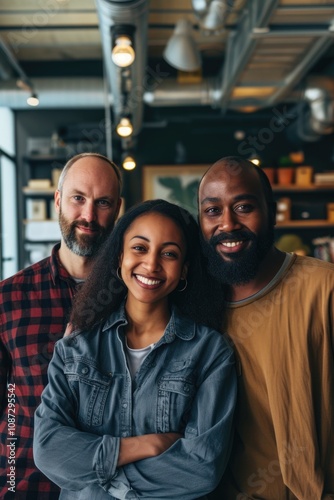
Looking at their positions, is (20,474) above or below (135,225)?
below

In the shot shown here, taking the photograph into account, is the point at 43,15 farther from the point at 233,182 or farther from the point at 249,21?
the point at 233,182

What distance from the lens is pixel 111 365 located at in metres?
1.48

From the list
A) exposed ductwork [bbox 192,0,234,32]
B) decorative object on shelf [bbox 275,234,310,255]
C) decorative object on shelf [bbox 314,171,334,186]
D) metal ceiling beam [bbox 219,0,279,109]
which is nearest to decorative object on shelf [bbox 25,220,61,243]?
metal ceiling beam [bbox 219,0,279,109]

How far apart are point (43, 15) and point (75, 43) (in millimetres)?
807

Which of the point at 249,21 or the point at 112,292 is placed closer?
the point at 112,292

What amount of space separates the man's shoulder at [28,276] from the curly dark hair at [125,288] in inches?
7.5

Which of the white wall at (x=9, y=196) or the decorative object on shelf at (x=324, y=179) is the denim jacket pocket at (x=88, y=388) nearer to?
the white wall at (x=9, y=196)

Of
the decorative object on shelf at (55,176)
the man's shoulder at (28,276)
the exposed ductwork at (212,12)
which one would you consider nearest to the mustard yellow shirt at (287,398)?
the man's shoulder at (28,276)

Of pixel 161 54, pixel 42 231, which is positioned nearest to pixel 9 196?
pixel 42 231

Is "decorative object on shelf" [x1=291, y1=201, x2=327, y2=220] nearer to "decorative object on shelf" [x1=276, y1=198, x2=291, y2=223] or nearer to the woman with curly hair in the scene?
"decorative object on shelf" [x1=276, y1=198, x2=291, y2=223]

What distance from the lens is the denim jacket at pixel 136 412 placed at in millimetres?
1333

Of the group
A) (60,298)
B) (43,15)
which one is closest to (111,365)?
(60,298)

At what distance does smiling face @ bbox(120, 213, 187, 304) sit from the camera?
58.5 inches

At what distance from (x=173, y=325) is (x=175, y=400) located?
8.2 inches
